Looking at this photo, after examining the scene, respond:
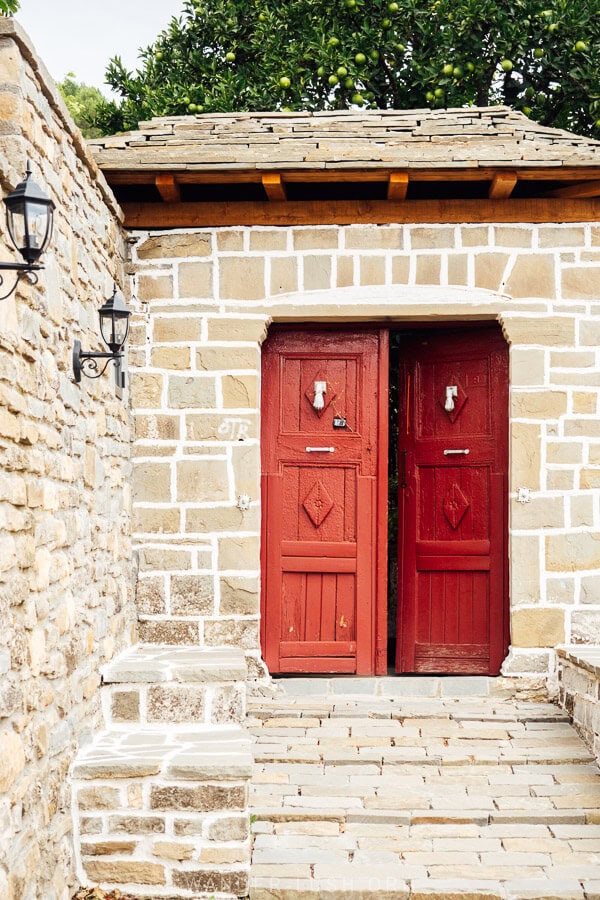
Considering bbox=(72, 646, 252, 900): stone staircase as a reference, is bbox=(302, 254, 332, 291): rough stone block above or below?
above

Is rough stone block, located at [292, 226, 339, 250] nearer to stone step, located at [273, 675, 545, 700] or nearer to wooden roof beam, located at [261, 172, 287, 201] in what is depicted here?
wooden roof beam, located at [261, 172, 287, 201]

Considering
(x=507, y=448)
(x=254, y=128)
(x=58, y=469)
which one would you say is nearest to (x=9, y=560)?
(x=58, y=469)

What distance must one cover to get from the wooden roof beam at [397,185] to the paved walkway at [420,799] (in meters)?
2.89

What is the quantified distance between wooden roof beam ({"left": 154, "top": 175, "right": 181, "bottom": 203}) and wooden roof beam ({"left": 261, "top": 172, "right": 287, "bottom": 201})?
0.51m

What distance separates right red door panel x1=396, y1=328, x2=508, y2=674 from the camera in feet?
18.2

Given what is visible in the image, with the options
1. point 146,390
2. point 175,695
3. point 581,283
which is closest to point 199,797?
point 175,695

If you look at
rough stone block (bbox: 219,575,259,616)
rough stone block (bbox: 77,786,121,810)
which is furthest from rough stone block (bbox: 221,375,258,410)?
rough stone block (bbox: 77,786,121,810)

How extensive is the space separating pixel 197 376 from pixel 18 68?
2.44 metres

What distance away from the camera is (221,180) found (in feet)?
16.9

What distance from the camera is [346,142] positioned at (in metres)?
5.58

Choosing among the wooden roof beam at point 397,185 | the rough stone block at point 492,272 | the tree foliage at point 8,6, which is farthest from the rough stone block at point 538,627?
the tree foliage at point 8,6

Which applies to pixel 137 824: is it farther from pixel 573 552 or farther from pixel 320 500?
pixel 573 552

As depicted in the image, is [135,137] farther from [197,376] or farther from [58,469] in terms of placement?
[58,469]

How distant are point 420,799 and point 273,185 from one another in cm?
335
